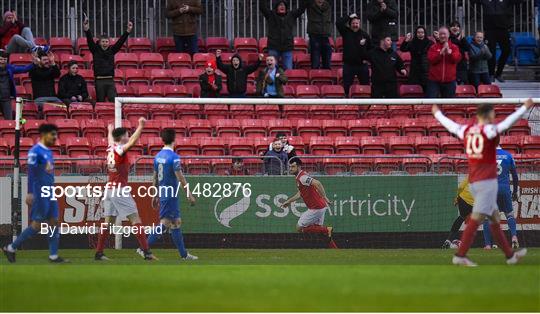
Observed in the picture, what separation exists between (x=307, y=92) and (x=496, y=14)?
5.31m

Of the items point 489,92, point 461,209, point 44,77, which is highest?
point 44,77

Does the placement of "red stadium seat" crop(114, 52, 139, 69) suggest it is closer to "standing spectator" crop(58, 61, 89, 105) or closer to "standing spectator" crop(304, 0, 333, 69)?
"standing spectator" crop(58, 61, 89, 105)

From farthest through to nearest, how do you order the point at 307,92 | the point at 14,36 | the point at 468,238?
1. the point at 14,36
2. the point at 307,92
3. the point at 468,238

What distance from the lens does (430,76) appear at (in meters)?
26.6

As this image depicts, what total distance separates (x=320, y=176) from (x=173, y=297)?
33.0 ft

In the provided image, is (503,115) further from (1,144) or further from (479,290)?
(479,290)

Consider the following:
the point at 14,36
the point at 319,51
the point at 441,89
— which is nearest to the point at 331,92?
the point at 319,51

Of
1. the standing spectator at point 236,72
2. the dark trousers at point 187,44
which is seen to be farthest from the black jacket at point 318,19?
the dark trousers at point 187,44

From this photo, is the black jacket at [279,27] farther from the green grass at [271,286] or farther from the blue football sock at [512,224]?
the green grass at [271,286]

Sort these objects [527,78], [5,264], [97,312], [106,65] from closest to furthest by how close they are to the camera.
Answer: [97,312] → [5,264] → [106,65] → [527,78]

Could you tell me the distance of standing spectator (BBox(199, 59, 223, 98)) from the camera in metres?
26.1

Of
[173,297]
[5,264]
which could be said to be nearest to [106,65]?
[5,264]

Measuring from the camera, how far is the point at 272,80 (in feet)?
86.0

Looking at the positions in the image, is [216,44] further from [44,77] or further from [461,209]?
[461,209]
